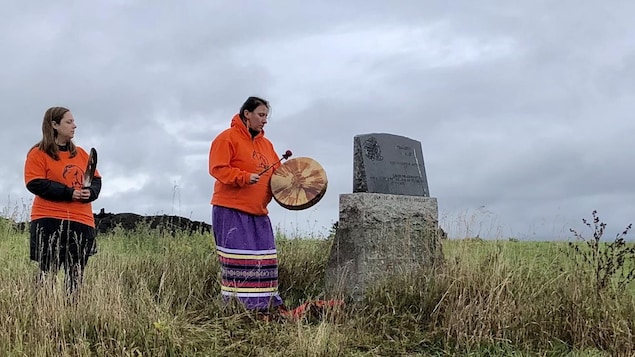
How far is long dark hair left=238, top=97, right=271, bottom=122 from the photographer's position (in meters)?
6.76

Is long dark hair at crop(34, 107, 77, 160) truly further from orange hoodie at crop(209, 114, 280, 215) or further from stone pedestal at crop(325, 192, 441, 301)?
stone pedestal at crop(325, 192, 441, 301)

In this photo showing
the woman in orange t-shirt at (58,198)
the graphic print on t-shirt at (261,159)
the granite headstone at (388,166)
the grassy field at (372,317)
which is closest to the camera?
the grassy field at (372,317)

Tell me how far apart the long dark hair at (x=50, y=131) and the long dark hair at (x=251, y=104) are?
4.97 feet

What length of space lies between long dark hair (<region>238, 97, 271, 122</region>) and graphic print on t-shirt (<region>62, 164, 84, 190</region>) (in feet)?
4.92

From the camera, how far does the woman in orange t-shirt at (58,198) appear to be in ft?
20.7

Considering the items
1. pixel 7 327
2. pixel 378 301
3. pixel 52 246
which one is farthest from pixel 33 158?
pixel 378 301

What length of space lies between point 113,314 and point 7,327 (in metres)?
0.80

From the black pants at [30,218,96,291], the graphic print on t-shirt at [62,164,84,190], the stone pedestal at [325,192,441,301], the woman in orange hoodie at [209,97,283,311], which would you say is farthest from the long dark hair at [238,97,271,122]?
the black pants at [30,218,96,291]

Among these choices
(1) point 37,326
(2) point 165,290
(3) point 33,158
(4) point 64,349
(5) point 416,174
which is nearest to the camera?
(4) point 64,349

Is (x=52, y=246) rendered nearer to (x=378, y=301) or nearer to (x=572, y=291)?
(x=378, y=301)

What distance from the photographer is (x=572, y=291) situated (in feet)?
22.3

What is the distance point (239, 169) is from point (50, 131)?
164 centimetres

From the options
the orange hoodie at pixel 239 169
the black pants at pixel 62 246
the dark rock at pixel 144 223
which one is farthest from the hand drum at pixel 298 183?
the dark rock at pixel 144 223

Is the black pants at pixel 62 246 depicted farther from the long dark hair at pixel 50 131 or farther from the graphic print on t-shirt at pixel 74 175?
the long dark hair at pixel 50 131
